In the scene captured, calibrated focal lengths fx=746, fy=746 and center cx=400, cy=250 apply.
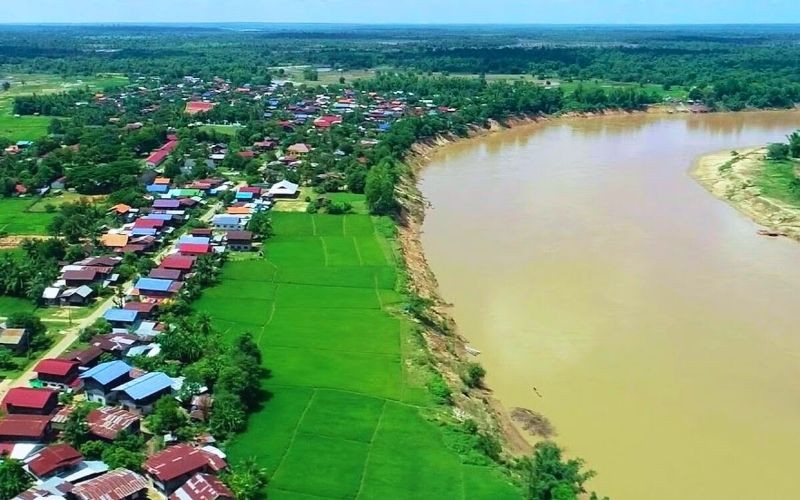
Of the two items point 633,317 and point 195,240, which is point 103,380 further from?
point 633,317

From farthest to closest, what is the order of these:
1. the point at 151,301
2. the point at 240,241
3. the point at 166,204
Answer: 1. the point at 166,204
2. the point at 240,241
3. the point at 151,301

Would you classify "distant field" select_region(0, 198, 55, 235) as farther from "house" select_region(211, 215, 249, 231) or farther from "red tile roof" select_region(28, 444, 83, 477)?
"red tile roof" select_region(28, 444, 83, 477)

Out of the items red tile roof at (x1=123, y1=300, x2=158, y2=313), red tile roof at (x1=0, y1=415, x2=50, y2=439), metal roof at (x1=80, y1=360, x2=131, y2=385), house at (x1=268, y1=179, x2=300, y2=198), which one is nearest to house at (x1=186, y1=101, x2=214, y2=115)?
house at (x1=268, y1=179, x2=300, y2=198)

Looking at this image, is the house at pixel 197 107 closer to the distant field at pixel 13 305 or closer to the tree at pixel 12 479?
the distant field at pixel 13 305

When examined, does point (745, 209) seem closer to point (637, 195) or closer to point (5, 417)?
point (637, 195)

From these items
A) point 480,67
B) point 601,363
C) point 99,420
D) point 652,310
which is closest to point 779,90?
point 480,67

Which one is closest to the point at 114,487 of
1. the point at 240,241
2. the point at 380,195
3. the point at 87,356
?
the point at 87,356
